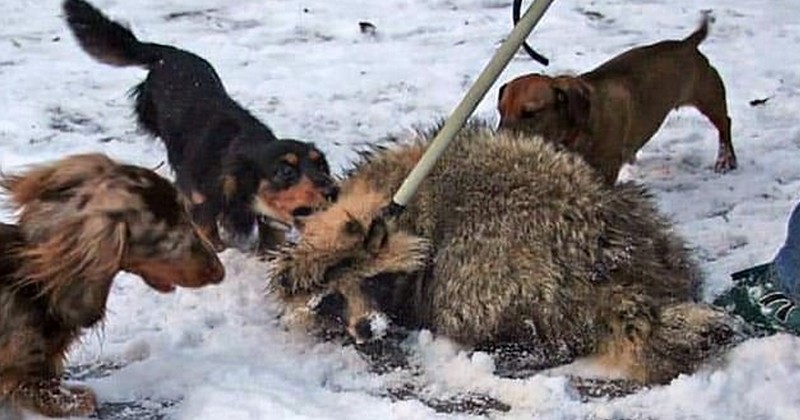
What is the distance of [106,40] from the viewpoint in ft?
17.0

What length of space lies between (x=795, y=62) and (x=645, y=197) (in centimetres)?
283

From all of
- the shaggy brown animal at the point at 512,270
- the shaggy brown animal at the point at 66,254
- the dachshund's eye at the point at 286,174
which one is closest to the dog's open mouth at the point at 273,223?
the dachshund's eye at the point at 286,174

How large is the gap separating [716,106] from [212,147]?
2087mm

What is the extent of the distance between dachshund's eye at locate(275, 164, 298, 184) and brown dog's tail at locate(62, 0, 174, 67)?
39.0 inches

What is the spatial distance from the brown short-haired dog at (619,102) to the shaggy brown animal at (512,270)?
40.8 inches

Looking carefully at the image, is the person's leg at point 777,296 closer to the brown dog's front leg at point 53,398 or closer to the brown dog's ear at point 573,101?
the brown dog's ear at point 573,101

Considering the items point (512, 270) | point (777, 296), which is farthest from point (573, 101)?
point (512, 270)

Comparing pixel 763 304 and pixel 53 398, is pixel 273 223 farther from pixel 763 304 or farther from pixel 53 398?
pixel 763 304

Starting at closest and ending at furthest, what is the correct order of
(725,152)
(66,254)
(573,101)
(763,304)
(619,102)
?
(66,254), (763,304), (573,101), (619,102), (725,152)

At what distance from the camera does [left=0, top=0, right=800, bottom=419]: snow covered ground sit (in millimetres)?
3545

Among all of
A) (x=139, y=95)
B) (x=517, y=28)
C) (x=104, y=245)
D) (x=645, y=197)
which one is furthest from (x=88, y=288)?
(x=139, y=95)

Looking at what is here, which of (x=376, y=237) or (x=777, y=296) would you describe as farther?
(x=777, y=296)

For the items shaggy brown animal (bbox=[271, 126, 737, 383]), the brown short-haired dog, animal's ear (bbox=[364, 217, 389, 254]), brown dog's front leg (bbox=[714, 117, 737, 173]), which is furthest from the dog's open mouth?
brown dog's front leg (bbox=[714, 117, 737, 173])

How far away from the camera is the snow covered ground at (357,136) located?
11.6 ft
